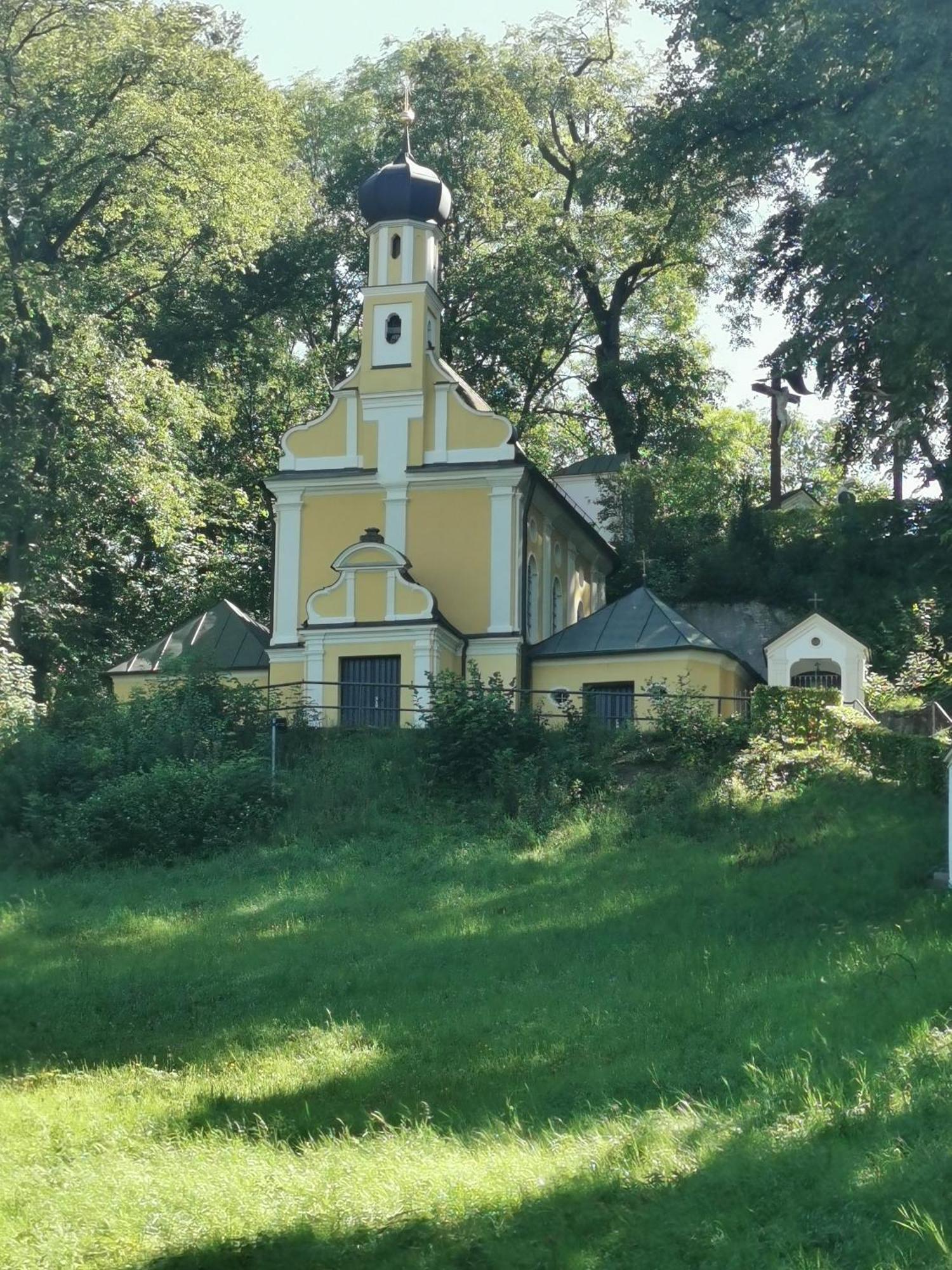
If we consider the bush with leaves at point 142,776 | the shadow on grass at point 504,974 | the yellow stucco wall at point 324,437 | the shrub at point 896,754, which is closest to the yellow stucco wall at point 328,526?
the yellow stucco wall at point 324,437

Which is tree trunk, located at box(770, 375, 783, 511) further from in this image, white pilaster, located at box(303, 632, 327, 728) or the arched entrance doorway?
white pilaster, located at box(303, 632, 327, 728)

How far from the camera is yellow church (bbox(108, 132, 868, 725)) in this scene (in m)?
31.7

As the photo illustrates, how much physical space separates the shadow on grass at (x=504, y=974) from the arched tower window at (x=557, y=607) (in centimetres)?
1302

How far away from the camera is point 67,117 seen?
36.3 metres

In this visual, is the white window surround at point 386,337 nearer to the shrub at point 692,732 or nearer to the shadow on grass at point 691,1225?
the shrub at point 692,732

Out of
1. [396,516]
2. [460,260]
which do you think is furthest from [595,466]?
[396,516]

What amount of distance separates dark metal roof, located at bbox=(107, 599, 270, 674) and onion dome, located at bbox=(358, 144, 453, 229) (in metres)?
8.17

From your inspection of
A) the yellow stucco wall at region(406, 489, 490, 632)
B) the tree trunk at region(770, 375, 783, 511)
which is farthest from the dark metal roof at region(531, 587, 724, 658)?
the tree trunk at region(770, 375, 783, 511)

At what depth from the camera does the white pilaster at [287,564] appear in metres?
33.6

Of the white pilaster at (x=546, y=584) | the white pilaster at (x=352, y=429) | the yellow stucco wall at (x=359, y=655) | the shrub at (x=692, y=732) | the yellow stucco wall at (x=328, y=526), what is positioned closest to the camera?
the shrub at (x=692, y=732)

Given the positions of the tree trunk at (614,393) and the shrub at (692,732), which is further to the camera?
the tree trunk at (614,393)

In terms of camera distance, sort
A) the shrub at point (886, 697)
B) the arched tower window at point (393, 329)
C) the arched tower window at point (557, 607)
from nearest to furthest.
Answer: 1. the shrub at point (886, 697)
2. the arched tower window at point (393, 329)
3. the arched tower window at point (557, 607)

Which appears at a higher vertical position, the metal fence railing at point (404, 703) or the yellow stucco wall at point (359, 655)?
the yellow stucco wall at point (359, 655)

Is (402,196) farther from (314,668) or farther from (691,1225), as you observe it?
(691,1225)
